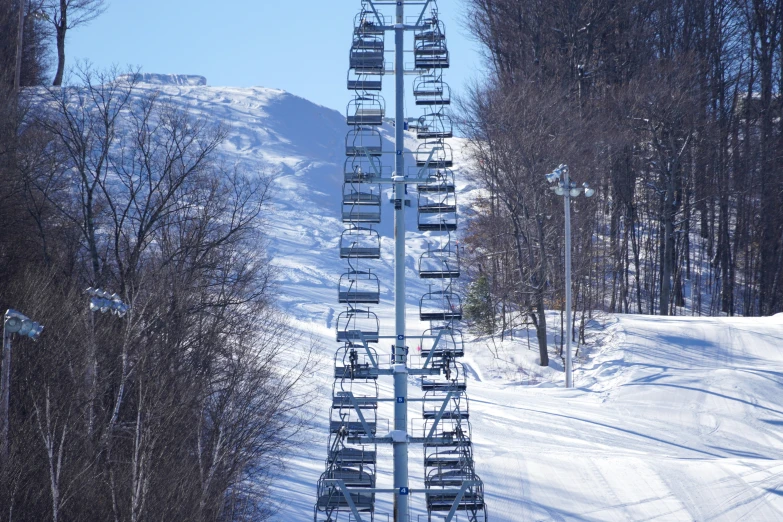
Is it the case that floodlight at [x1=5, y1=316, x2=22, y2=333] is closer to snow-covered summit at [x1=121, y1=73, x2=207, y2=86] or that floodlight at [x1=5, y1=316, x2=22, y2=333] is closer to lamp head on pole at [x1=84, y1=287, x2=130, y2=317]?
lamp head on pole at [x1=84, y1=287, x2=130, y2=317]

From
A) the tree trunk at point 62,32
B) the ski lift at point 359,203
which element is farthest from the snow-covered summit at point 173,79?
the ski lift at point 359,203

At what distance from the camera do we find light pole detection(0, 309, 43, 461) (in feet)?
46.3

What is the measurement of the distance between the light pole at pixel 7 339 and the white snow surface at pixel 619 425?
6792 millimetres

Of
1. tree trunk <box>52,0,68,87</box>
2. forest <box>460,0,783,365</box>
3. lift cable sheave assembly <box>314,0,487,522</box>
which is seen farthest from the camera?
tree trunk <box>52,0,68,87</box>

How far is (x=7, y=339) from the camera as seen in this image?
14.5 m

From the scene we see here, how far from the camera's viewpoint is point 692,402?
2844cm

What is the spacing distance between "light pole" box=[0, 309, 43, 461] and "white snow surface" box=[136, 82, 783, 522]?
679cm

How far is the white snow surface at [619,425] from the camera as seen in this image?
66.2ft

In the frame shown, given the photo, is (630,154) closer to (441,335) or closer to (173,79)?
(441,335)

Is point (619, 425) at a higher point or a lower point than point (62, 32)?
lower

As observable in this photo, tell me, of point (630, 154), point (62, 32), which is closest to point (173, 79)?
point (62, 32)

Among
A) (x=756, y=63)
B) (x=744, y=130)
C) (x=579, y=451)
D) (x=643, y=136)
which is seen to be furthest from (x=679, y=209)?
(x=579, y=451)

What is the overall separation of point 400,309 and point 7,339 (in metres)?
6.41

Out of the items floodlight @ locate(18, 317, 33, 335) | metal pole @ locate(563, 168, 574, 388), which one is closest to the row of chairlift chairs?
floodlight @ locate(18, 317, 33, 335)
